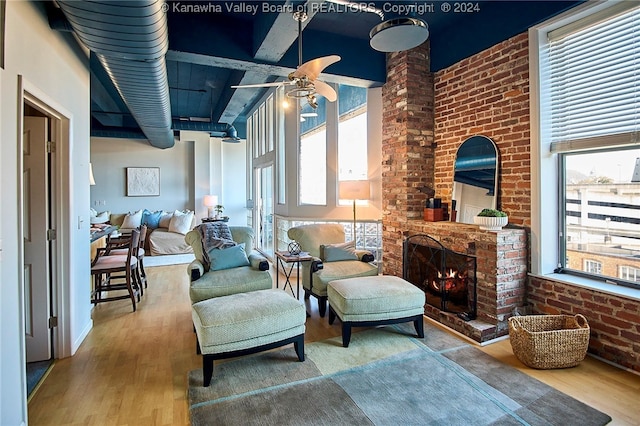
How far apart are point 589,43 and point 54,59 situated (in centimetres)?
427

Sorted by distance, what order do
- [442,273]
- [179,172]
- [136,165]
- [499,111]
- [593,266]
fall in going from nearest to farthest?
[593,266]
[499,111]
[442,273]
[136,165]
[179,172]

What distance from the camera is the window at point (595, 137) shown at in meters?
2.68

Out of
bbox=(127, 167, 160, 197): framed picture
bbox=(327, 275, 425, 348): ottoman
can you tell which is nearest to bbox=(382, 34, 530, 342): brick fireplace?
bbox=(327, 275, 425, 348): ottoman

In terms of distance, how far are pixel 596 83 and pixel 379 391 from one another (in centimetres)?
303

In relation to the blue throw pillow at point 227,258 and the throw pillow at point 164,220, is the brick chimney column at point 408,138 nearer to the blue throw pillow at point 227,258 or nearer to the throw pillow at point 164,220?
the blue throw pillow at point 227,258

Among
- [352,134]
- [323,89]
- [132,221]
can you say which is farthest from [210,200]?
[323,89]

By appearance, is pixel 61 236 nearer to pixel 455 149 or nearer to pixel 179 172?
pixel 455 149

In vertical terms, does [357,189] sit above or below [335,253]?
above

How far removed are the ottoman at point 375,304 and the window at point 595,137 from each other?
54.8 inches

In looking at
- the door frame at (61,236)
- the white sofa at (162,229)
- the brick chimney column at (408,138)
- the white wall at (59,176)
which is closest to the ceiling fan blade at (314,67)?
the brick chimney column at (408,138)

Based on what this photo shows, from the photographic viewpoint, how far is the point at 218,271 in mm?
3648

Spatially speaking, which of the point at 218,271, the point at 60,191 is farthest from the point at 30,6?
the point at 218,271

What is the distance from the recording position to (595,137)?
288cm

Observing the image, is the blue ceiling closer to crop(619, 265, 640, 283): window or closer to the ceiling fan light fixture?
the ceiling fan light fixture
